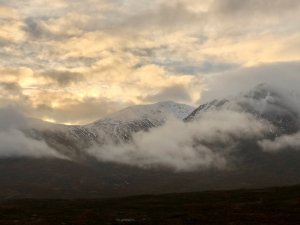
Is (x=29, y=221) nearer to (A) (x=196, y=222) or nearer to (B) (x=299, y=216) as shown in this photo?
(A) (x=196, y=222)

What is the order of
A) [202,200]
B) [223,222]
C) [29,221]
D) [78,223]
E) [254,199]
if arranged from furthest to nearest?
1. [202,200]
2. [254,199]
3. [29,221]
4. [78,223]
5. [223,222]

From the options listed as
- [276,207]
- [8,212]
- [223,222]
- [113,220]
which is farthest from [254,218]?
[8,212]

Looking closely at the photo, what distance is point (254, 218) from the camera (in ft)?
307

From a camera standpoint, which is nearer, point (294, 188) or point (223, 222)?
point (223, 222)

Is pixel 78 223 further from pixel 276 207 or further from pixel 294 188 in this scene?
pixel 294 188

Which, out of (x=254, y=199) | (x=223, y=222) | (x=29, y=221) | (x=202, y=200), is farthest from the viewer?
(x=202, y=200)

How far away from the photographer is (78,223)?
96750 millimetres

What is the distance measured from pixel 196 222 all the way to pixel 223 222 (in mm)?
5144

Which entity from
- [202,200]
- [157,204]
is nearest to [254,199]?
[202,200]

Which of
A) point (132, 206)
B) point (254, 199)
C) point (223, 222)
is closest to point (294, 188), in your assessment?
point (254, 199)

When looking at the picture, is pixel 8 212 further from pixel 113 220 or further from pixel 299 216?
pixel 299 216

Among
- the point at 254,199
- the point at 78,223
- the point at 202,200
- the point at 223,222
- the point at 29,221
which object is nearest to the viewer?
the point at 223,222

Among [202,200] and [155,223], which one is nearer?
[155,223]

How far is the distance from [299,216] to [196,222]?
20.3m
